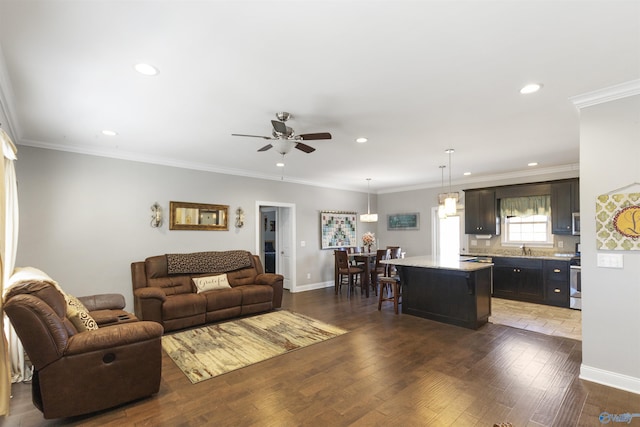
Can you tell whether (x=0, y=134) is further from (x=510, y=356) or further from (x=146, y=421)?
(x=510, y=356)

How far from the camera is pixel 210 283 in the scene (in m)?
5.02

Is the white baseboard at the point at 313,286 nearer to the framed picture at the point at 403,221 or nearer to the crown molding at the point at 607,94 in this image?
the framed picture at the point at 403,221

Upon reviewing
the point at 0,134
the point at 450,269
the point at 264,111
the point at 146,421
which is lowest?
the point at 146,421

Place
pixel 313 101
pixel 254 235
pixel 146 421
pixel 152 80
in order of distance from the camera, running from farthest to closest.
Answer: pixel 254 235 → pixel 313 101 → pixel 152 80 → pixel 146 421

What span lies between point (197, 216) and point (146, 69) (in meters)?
3.53

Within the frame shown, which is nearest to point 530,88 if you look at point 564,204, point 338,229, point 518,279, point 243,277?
point 564,204

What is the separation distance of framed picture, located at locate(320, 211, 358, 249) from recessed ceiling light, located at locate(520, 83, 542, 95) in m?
5.40

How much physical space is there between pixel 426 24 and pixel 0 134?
349cm

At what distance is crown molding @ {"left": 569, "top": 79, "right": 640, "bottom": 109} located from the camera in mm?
2563

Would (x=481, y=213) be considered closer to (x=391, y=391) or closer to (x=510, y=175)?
(x=510, y=175)

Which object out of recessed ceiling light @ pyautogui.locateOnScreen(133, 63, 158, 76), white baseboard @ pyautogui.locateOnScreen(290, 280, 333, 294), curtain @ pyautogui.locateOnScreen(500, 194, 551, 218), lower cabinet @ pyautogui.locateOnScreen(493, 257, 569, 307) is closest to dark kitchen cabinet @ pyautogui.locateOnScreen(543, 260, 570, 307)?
lower cabinet @ pyautogui.locateOnScreen(493, 257, 569, 307)

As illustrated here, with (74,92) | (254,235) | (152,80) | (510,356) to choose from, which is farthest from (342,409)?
(254,235)

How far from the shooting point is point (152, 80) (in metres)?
2.50

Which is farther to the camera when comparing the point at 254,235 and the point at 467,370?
the point at 254,235
